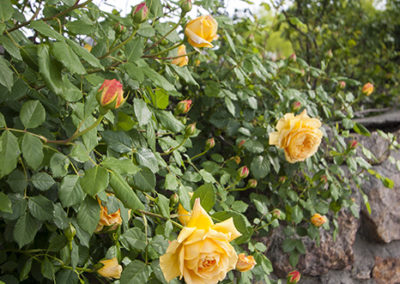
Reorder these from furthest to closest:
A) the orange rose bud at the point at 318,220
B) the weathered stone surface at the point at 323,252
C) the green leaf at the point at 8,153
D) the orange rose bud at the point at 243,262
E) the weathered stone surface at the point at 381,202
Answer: the weathered stone surface at the point at 381,202, the weathered stone surface at the point at 323,252, the orange rose bud at the point at 318,220, the orange rose bud at the point at 243,262, the green leaf at the point at 8,153

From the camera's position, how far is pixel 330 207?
1.45 m

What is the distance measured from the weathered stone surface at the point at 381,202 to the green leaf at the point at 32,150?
1.45 m

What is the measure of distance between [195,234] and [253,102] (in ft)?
2.46

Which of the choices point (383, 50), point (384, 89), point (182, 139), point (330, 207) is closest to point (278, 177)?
point (330, 207)

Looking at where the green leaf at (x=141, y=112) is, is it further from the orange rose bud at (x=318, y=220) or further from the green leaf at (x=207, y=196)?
the orange rose bud at (x=318, y=220)

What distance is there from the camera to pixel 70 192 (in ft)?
2.06

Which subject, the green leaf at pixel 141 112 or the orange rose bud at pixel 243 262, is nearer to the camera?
the green leaf at pixel 141 112

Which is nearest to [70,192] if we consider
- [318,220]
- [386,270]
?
[318,220]

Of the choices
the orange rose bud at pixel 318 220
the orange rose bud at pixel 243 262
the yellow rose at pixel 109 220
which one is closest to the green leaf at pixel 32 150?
the yellow rose at pixel 109 220

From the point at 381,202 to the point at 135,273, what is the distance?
52.3 inches

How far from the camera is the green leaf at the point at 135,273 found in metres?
0.72

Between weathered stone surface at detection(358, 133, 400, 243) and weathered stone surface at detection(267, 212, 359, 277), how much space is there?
0.30 ft

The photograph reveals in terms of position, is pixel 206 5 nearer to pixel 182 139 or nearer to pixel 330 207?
pixel 182 139

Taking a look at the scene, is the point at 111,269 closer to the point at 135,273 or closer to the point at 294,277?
the point at 135,273
